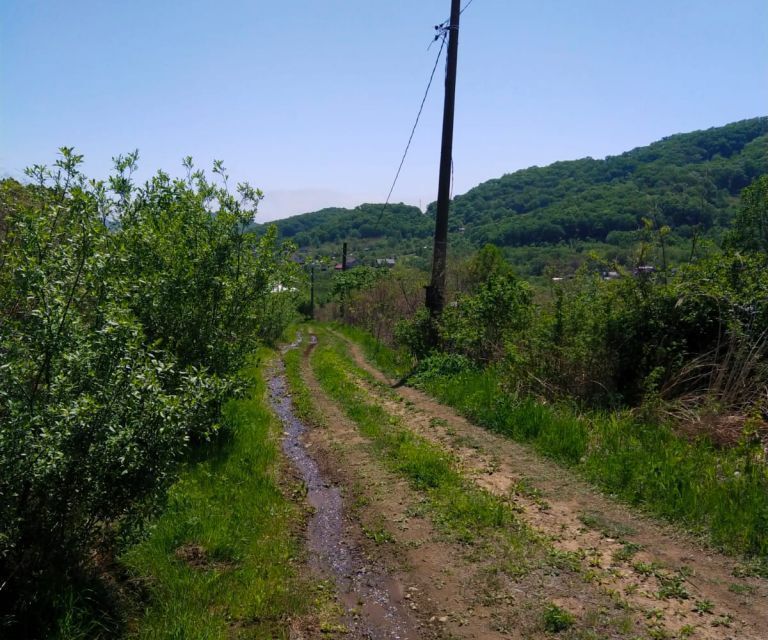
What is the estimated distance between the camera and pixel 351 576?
431 centimetres

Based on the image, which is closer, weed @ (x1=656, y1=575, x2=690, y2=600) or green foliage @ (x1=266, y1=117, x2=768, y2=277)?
weed @ (x1=656, y1=575, x2=690, y2=600)

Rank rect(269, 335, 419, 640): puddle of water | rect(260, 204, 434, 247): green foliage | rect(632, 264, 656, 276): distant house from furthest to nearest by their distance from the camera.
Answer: rect(260, 204, 434, 247): green foliage < rect(632, 264, 656, 276): distant house < rect(269, 335, 419, 640): puddle of water

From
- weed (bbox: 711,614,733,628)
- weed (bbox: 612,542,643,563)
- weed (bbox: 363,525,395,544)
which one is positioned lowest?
weed (bbox: 711,614,733,628)

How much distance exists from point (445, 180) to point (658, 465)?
29.9 feet

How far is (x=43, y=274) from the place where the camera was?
323 centimetres

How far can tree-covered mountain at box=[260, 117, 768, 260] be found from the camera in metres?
48.0

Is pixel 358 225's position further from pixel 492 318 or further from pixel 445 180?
pixel 492 318

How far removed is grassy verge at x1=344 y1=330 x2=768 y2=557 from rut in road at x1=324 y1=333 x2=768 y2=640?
0.21 metres

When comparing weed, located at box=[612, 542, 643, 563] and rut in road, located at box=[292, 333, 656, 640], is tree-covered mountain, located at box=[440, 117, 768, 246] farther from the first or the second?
rut in road, located at box=[292, 333, 656, 640]

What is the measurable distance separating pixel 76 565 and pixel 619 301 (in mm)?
7491

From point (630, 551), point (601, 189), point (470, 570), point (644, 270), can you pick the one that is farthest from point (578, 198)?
point (470, 570)

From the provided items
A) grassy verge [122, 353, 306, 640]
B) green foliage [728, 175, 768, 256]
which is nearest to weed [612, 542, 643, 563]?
grassy verge [122, 353, 306, 640]

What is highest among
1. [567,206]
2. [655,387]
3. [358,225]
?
[358,225]

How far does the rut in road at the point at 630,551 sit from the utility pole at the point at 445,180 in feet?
21.9
